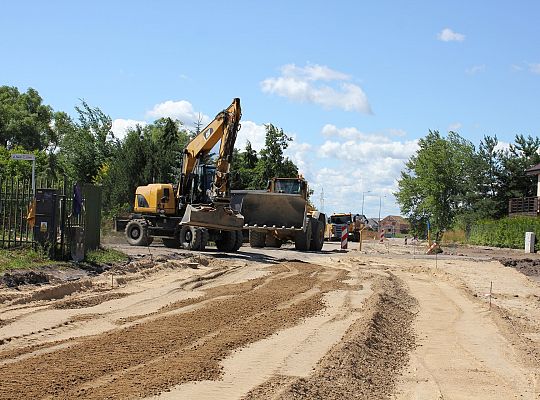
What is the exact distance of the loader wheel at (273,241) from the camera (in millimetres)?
37466

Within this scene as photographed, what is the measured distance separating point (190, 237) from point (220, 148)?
3644 millimetres

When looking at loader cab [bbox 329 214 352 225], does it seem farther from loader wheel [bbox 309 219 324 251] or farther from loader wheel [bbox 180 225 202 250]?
loader wheel [bbox 180 225 202 250]

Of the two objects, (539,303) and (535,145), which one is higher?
(535,145)

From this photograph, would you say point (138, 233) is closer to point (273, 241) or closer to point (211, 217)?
point (211, 217)

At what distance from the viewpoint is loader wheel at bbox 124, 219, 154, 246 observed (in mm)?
31469

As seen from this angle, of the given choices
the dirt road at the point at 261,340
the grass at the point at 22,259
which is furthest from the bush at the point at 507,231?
the grass at the point at 22,259

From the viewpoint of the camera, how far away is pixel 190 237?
30.0 metres

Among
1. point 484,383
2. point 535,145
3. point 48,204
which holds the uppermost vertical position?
point 535,145

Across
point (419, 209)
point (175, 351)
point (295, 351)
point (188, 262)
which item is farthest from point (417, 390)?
point (419, 209)

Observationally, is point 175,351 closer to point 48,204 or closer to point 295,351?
point 295,351

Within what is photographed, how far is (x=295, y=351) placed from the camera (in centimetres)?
942

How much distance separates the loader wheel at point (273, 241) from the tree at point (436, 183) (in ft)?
196

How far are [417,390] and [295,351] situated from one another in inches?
73.7

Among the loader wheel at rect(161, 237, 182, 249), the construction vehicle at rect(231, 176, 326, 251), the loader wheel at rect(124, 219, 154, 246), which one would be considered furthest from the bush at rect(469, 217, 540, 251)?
the loader wheel at rect(124, 219, 154, 246)
